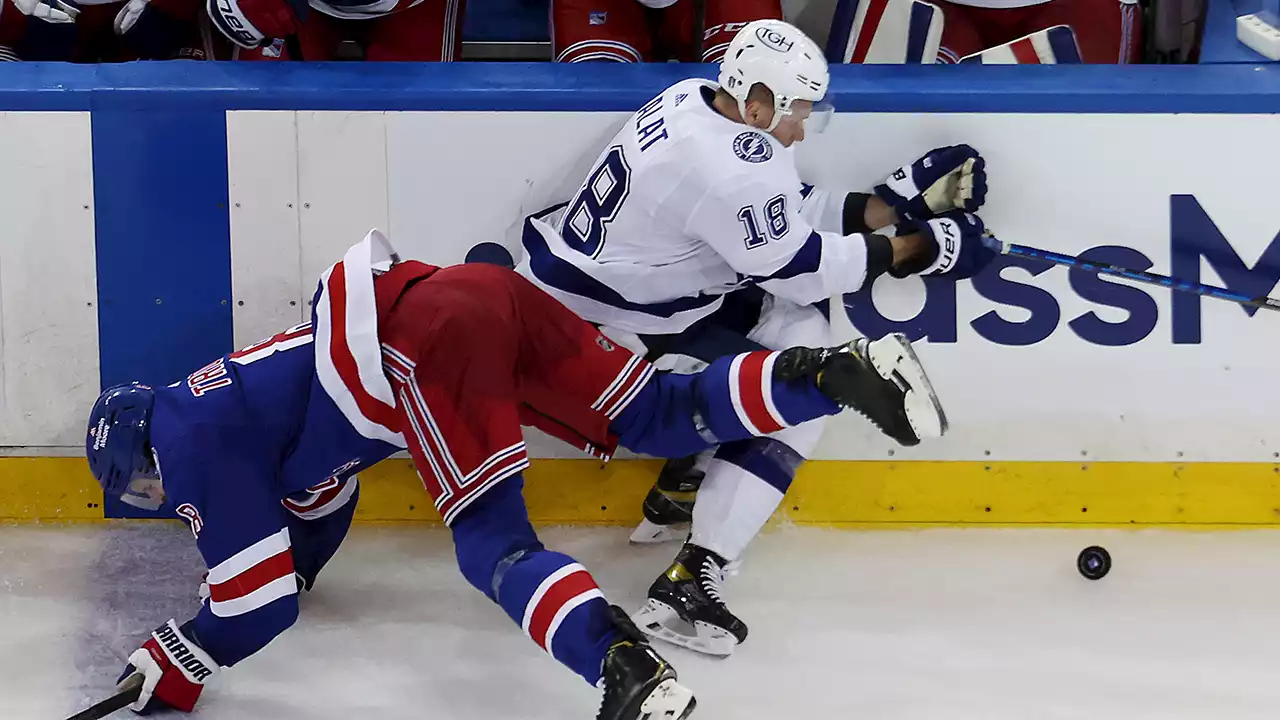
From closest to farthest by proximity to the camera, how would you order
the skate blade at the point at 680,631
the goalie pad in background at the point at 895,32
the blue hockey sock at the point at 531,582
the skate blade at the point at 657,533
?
the blue hockey sock at the point at 531,582 < the skate blade at the point at 680,631 < the skate blade at the point at 657,533 < the goalie pad in background at the point at 895,32

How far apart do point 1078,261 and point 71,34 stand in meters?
2.35

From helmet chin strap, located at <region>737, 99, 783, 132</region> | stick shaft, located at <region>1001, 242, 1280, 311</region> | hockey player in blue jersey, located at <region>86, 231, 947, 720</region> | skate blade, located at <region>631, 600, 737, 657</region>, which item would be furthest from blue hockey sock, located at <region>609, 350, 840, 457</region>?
stick shaft, located at <region>1001, 242, 1280, 311</region>

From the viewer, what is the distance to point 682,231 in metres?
2.33

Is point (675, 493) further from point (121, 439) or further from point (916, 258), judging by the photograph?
point (121, 439)

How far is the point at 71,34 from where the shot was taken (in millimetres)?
3135

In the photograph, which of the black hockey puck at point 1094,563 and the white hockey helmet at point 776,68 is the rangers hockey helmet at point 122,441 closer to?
the white hockey helmet at point 776,68

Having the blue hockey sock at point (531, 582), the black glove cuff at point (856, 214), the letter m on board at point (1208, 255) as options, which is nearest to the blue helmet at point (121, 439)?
the blue hockey sock at point (531, 582)

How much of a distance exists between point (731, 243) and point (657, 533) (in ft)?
2.15

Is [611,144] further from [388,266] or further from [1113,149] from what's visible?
[1113,149]

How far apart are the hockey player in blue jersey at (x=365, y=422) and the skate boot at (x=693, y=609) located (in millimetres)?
319

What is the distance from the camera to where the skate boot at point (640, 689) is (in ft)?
5.63

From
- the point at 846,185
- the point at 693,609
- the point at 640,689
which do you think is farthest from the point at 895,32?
the point at 640,689

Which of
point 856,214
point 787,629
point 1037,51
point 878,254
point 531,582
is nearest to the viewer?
point 531,582

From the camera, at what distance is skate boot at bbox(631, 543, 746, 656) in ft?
7.31
